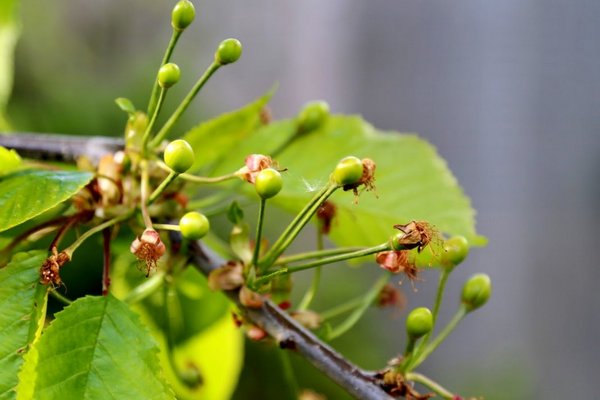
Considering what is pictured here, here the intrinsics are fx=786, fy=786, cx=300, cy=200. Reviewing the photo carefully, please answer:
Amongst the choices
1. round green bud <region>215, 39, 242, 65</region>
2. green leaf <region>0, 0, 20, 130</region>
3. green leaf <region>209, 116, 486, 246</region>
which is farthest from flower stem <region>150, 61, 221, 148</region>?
green leaf <region>0, 0, 20, 130</region>

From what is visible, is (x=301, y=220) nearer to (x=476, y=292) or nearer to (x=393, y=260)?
(x=393, y=260)

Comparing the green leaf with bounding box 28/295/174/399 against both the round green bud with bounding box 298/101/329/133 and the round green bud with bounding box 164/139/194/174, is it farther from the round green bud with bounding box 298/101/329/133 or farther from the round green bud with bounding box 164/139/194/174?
the round green bud with bounding box 298/101/329/133

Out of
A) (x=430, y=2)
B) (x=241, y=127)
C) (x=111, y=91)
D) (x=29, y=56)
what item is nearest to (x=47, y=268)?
(x=241, y=127)

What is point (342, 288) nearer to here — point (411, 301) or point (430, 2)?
point (411, 301)

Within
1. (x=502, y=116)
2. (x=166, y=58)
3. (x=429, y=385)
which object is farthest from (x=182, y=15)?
(x=502, y=116)

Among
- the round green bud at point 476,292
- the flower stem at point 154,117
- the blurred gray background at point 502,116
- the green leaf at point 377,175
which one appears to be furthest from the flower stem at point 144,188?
the blurred gray background at point 502,116
